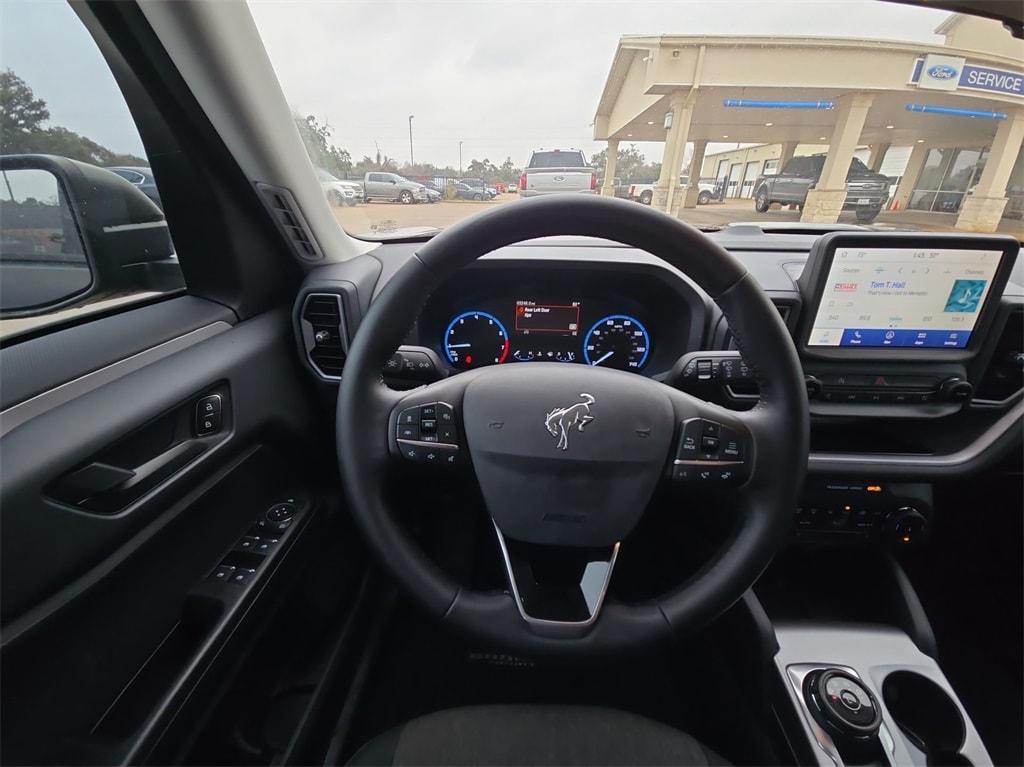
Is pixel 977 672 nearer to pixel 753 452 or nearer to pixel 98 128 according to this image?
pixel 753 452

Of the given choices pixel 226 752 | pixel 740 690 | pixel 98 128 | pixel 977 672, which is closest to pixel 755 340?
pixel 740 690

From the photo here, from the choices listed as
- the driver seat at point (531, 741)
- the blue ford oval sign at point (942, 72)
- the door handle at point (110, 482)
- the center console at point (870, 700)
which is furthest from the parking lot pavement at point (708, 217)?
the driver seat at point (531, 741)

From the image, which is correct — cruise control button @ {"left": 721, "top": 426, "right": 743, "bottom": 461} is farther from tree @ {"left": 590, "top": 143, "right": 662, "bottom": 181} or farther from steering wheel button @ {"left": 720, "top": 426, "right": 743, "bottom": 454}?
tree @ {"left": 590, "top": 143, "right": 662, "bottom": 181}

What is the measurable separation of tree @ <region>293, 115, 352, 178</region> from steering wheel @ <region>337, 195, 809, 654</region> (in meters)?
0.90

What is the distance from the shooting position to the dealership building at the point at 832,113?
1611 mm

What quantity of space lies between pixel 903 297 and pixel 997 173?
85 centimetres

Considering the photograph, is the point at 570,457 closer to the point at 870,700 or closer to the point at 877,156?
the point at 870,700

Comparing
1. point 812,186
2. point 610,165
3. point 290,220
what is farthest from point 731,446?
point 812,186

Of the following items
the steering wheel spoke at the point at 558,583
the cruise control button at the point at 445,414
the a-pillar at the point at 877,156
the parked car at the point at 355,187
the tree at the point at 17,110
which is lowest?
the steering wheel spoke at the point at 558,583

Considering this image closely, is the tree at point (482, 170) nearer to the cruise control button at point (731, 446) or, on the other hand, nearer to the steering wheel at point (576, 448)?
the steering wheel at point (576, 448)

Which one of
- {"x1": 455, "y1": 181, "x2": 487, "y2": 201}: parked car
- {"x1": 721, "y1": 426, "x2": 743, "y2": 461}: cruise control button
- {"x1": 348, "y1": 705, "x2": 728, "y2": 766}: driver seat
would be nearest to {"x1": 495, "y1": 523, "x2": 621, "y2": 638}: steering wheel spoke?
{"x1": 721, "y1": 426, "x2": 743, "y2": 461}: cruise control button

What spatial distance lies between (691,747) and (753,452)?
0.72 metres

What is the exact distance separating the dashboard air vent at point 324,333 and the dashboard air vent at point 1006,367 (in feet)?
6.56

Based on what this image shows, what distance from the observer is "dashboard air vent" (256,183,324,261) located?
133cm
